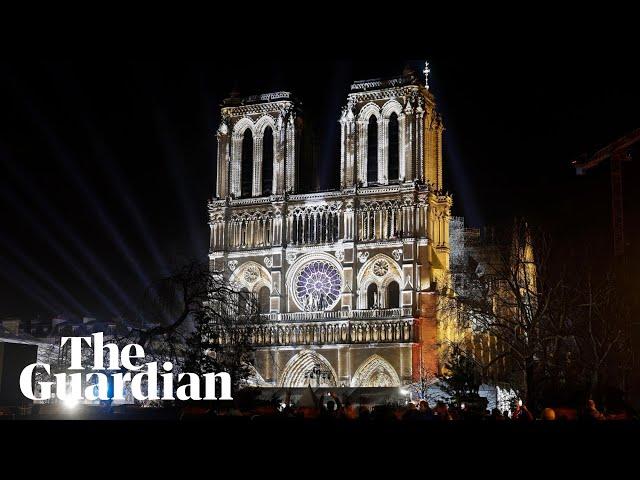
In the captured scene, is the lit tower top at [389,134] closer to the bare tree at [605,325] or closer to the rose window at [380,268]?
the rose window at [380,268]

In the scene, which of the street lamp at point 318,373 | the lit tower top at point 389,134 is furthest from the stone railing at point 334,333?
the lit tower top at point 389,134

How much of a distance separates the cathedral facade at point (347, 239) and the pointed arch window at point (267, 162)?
0.33 feet

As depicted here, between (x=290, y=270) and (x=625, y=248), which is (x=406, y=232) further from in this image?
(x=625, y=248)

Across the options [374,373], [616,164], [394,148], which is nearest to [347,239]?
[394,148]

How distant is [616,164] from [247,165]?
90.5 ft

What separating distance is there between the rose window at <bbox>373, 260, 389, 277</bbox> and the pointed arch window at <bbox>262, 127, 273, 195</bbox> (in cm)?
970

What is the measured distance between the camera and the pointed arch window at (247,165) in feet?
249

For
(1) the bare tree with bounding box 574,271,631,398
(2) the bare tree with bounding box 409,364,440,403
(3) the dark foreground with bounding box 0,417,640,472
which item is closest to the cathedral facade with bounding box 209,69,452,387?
(2) the bare tree with bounding box 409,364,440,403

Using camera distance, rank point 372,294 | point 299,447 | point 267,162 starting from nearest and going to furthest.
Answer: point 299,447, point 372,294, point 267,162

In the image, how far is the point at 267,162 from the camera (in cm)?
7581

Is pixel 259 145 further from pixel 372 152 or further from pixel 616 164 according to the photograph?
pixel 616 164

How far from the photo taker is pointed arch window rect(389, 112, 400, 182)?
71312mm

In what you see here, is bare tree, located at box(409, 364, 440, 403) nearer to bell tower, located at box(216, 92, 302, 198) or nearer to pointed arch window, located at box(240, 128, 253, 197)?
bell tower, located at box(216, 92, 302, 198)

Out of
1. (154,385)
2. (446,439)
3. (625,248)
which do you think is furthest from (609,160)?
(446,439)
